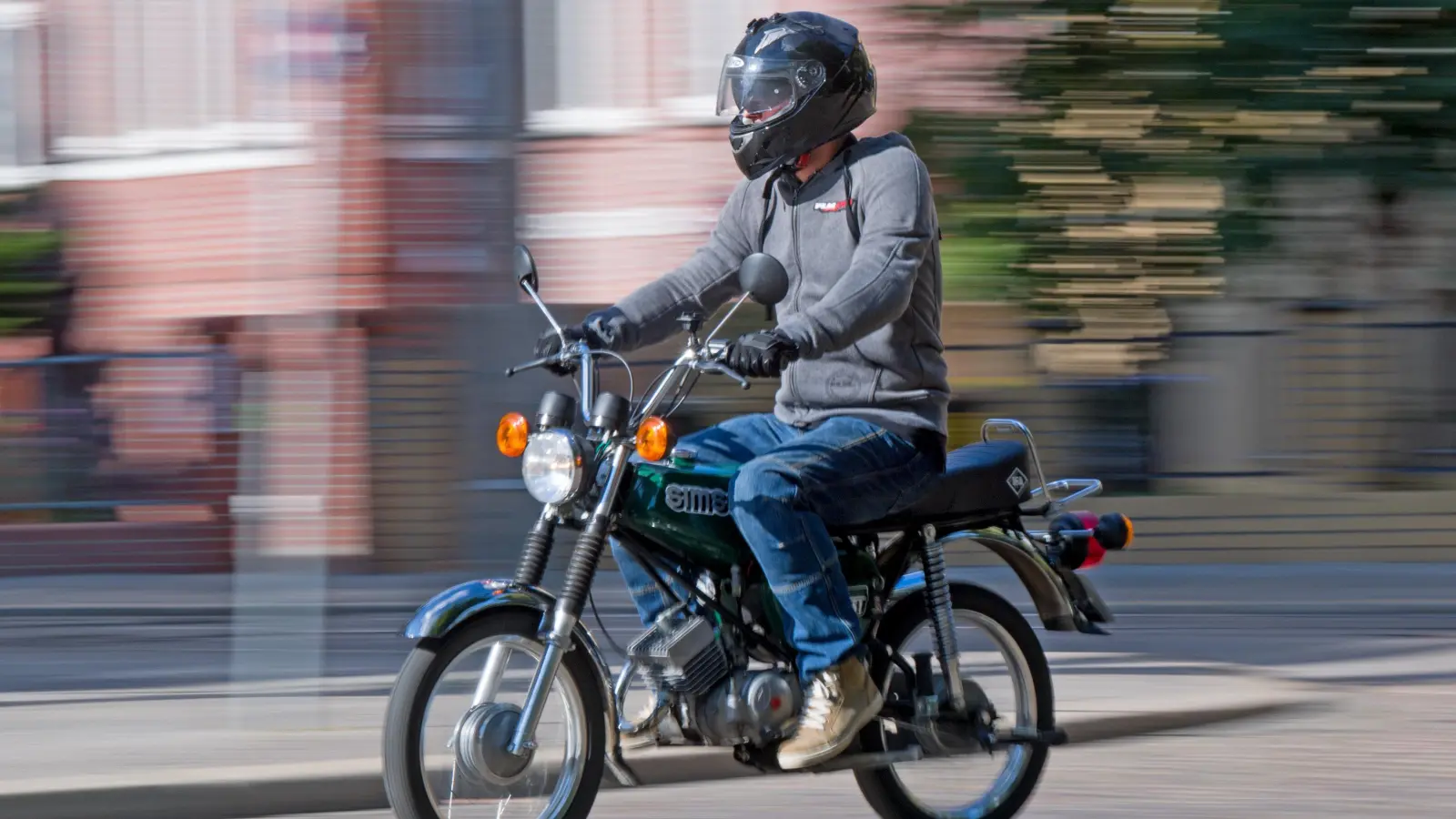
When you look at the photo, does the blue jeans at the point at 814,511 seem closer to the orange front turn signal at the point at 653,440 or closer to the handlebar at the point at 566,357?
the orange front turn signal at the point at 653,440

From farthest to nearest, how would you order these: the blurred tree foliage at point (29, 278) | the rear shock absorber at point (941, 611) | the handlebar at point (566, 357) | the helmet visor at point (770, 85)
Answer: the blurred tree foliage at point (29, 278)
the rear shock absorber at point (941, 611)
the helmet visor at point (770, 85)
the handlebar at point (566, 357)

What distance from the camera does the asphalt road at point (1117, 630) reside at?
8359 mm

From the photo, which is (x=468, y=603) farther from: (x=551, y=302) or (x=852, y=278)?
(x=551, y=302)

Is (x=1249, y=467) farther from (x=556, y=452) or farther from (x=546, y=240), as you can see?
(x=556, y=452)

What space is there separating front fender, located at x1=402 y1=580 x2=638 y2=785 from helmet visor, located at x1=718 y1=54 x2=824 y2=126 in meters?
1.34

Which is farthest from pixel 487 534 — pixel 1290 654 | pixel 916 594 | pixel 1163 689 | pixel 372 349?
pixel 1290 654

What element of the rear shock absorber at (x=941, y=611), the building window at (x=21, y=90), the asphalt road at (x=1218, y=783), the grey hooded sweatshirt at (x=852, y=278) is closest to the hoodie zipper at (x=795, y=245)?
the grey hooded sweatshirt at (x=852, y=278)

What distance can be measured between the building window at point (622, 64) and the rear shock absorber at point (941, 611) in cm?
863

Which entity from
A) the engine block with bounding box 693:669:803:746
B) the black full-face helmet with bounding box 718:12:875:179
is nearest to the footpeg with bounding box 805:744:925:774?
the engine block with bounding box 693:669:803:746

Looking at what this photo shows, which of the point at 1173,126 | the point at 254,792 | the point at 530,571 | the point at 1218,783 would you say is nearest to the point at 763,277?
the point at 530,571

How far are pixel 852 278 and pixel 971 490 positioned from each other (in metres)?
0.73

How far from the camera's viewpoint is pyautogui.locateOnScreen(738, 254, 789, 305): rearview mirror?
480cm

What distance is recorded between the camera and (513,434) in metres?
5.12

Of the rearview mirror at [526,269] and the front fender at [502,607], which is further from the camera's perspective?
the rearview mirror at [526,269]
